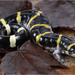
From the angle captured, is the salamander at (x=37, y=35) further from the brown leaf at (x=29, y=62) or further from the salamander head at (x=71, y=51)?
the brown leaf at (x=29, y=62)

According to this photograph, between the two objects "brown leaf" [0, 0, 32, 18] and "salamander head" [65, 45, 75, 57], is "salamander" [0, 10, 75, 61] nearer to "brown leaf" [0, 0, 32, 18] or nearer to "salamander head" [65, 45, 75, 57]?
"salamander head" [65, 45, 75, 57]

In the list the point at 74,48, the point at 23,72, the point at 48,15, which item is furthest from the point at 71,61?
the point at 48,15

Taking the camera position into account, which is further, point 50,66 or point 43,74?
point 50,66

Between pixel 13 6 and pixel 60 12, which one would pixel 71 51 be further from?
pixel 13 6

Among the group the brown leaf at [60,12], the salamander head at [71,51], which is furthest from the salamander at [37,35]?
the brown leaf at [60,12]

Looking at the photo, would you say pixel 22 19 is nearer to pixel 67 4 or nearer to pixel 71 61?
pixel 67 4

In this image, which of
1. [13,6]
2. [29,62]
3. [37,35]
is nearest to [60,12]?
[37,35]

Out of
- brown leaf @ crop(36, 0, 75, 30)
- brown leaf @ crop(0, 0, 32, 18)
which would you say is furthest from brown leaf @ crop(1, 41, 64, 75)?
brown leaf @ crop(0, 0, 32, 18)
